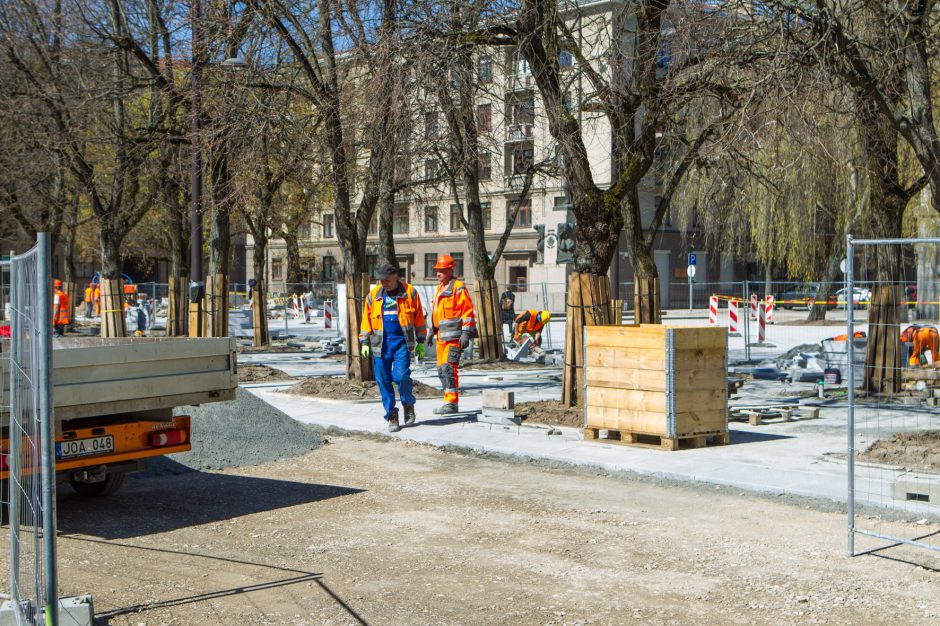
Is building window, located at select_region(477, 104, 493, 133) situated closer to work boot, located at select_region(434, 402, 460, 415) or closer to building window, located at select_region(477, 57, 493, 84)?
building window, located at select_region(477, 57, 493, 84)

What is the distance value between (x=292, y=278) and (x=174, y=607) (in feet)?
170

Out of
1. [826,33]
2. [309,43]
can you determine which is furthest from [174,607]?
[309,43]

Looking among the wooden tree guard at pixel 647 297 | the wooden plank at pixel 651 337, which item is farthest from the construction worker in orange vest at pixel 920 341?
the wooden plank at pixel 651 337

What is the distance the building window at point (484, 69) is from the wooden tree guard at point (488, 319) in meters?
6.24

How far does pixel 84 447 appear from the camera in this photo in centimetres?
750

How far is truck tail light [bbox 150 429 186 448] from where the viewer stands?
7.95 meters

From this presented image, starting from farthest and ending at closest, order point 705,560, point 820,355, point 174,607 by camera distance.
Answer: point 820,355
point 705,560
point 174,607

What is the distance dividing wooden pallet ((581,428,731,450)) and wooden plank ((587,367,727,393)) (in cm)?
48

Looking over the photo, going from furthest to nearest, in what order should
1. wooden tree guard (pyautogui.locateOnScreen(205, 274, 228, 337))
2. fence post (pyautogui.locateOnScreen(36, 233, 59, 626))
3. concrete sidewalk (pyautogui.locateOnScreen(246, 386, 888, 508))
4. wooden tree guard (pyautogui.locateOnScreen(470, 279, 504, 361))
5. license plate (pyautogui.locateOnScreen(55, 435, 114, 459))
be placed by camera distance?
wooden tree guard (pyautogui.locateOnScreen(470, 279, 504, 361))
wooden tree guard (pyautogui.locateOnScreen(205, 274, 228, 337))
concrete sidewalk (pyautogui.locateOnScreen(246, 386, 888, 508))
license plate (pyautogui.locateOnScreen(55, 435, 114, 459))
fence post (pyautogui.locateOnScreen(36, 233, 59, 626))

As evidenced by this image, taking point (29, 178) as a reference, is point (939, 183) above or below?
below

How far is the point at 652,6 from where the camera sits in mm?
12336

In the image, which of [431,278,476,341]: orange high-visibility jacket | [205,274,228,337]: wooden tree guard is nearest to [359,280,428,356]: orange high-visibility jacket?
[431,278,476,341]: orange high-visibility jacket

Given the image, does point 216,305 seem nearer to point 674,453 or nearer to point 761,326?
point 674,453

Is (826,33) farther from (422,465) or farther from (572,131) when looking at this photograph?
(422,465)
